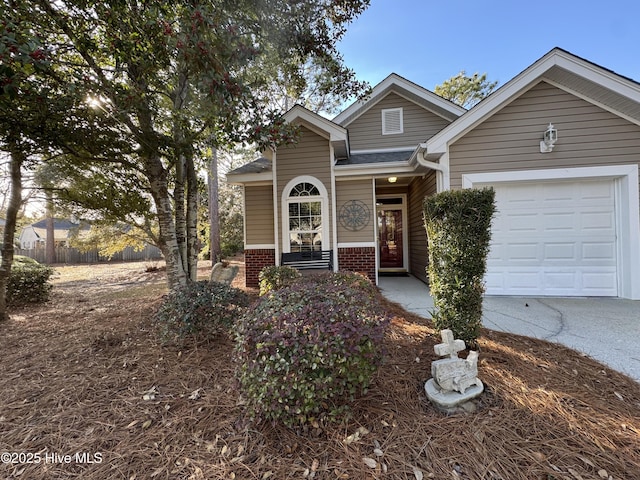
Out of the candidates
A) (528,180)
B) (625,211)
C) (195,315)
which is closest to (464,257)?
(195,315)

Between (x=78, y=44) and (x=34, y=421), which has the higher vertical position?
(x=78, y=44)

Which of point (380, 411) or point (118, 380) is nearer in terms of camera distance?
point (380, 411)

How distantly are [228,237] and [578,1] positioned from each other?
56.0ft

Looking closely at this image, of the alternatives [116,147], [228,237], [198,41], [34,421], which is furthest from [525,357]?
[228,237]

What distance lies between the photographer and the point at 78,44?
367 centimetres

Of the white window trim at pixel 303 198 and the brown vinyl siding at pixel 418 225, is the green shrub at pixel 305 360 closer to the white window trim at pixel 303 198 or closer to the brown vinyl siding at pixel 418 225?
the white window trim at pixel 303 198

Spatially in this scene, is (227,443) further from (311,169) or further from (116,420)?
(311,169)

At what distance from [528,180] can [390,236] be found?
450 centimetres

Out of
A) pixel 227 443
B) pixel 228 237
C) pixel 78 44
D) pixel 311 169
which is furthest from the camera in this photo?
pixel 228 237

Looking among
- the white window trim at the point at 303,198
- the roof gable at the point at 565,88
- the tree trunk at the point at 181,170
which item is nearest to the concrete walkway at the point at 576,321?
the white window trim at the point at 303,198

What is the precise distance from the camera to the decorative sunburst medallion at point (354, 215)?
22.4 ft

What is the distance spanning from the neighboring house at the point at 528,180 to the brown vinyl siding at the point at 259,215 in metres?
0.53

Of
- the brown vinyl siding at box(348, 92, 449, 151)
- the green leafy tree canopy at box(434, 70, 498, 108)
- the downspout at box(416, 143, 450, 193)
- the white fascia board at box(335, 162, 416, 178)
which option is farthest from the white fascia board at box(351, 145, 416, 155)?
the green leafy tree canopy at box(434, 70, 498, 108)

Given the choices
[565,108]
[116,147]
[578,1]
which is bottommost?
[116,147]
